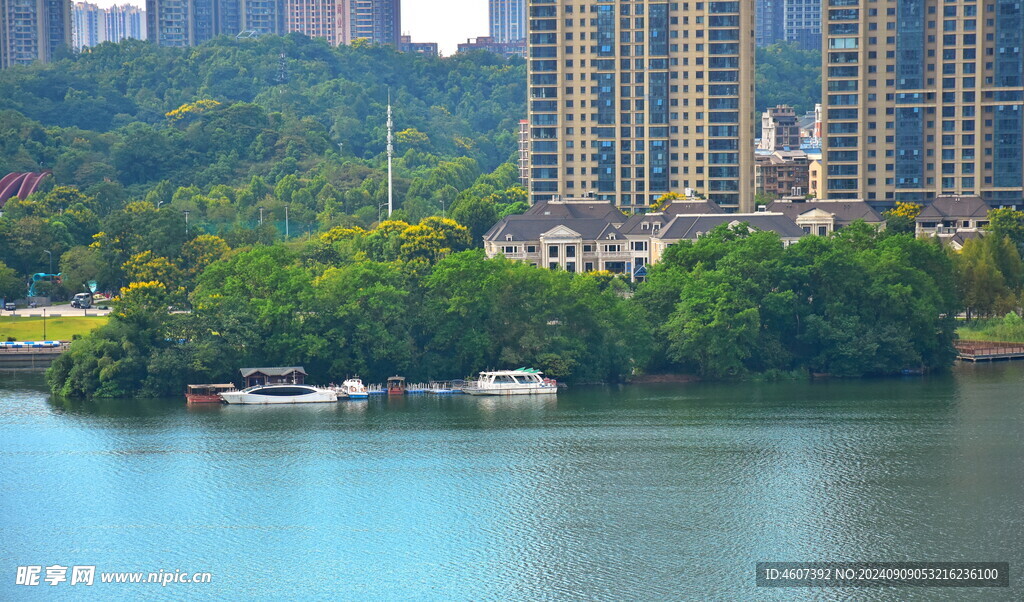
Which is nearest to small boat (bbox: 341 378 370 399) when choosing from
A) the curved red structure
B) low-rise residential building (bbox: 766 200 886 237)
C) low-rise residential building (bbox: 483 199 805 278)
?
low-rise residential building (bbox: 483 199 805 278)

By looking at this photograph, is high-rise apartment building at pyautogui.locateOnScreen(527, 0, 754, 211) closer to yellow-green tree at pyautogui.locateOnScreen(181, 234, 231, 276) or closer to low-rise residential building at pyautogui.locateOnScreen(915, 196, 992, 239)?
low-rise residential building at pyautogui.locateOnScreen(915, 196, 992, 239)

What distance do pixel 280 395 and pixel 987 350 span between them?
2889 centimetres

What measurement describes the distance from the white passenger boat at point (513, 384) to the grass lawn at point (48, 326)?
20609mm

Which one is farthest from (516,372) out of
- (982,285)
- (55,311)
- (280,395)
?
(55,311)

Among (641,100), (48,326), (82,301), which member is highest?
(641,100)

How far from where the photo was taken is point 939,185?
94000 millimetres

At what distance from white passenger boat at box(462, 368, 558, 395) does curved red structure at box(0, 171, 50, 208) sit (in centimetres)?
6171

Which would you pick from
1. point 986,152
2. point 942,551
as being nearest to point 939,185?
point 986,152

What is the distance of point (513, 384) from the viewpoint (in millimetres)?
53312

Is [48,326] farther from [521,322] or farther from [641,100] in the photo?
[641,100]

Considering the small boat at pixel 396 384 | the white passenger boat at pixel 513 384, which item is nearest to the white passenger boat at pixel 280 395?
the small boat at pixel 396 384

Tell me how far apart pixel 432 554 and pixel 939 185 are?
67981mm

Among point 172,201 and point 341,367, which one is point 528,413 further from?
point 172,201

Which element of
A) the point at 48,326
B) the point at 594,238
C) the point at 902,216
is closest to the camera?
the point at 48,326
